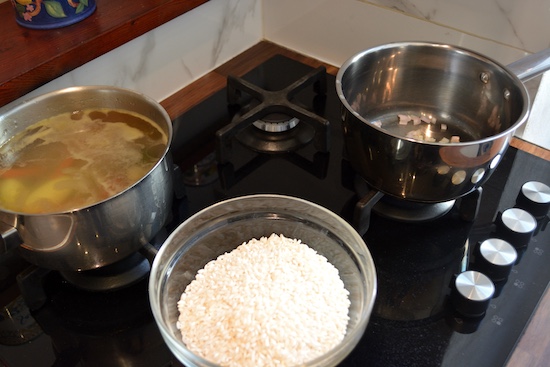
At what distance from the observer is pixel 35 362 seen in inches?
27.7

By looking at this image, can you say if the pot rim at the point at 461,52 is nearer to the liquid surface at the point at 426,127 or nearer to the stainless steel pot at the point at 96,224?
the liquid surface at the point at 426,127

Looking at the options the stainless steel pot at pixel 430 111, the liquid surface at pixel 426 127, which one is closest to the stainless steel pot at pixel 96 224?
the stainless steel pot at pixel 430 111

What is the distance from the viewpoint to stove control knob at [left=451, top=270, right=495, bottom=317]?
0.72m

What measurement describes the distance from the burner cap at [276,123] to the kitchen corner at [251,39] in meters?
0.19

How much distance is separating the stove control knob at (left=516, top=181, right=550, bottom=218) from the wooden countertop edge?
14 cm

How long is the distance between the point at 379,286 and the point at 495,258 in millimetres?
169

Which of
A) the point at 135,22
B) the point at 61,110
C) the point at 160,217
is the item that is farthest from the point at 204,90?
the point at 160,217

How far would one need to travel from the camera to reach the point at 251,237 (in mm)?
793

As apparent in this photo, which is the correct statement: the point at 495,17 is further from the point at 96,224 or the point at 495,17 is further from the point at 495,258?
the point at 96,224

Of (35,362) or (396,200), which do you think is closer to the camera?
(35,362)

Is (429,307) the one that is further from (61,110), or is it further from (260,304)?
(61,110)

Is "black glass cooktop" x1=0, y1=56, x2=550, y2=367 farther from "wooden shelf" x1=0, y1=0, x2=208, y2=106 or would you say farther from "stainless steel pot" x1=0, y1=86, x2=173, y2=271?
"wooden shelf" x1=0, y1=0, x2=208, y2=106

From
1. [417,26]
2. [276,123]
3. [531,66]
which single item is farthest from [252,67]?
[531,66]

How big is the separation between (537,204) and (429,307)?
0.27m
